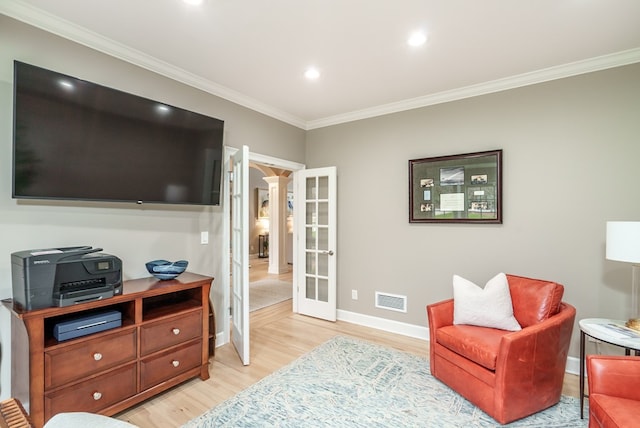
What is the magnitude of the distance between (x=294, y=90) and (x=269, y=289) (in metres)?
3.69

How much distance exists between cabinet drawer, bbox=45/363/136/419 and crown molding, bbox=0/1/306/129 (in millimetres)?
2319

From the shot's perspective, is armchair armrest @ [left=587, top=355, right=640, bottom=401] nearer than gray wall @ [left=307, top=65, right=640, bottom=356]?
Yes

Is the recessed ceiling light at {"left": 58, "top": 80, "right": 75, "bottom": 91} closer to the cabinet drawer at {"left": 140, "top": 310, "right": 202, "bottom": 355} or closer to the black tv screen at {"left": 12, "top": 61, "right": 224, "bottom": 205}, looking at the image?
the black tv screen at {"left": 12, "top": 61, "right": 224, "bottom": 205}

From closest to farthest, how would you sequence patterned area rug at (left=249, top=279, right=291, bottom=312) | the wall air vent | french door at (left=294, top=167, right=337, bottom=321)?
the wall air vent < french door at (left=294, top=167, right=337, bottom=321) < patterned area rug at (left=249, top=279, right=291, bottom=312)

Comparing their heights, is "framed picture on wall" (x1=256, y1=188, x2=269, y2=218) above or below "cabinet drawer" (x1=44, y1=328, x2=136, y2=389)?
above

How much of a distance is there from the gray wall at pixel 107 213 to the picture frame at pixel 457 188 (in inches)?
76.6

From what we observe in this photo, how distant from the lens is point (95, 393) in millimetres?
1929

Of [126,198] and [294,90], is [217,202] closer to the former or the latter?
[126,198]

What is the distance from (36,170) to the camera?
6.47ft

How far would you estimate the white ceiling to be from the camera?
197 centimetres

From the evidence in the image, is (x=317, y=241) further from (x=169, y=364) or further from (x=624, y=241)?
(x=624, y=241)

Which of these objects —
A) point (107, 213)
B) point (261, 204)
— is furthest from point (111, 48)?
point (261, 204)

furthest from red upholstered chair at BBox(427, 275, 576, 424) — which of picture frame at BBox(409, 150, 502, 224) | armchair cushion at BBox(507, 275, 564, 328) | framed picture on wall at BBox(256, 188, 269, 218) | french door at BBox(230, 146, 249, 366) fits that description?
framed picture on wall at BBox(256, 188, 269, 218)

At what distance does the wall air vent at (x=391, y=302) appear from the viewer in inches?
141
